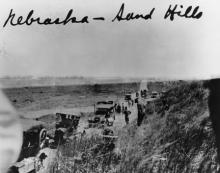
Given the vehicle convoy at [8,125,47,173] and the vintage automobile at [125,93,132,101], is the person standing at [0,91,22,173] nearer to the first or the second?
the vehicle convoy at [8,125,47,173]

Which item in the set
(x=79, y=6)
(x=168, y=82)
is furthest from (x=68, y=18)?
(x=168, y=82)

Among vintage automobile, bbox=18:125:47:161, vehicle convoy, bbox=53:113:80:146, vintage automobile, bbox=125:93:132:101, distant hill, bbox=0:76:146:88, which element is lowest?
vintage automobile, bbox=18:125:47:161

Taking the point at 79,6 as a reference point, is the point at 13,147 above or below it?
below

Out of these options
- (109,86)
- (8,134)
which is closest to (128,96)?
(109,86)

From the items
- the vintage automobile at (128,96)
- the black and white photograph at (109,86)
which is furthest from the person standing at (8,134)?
the vintage automobile at (128,96)

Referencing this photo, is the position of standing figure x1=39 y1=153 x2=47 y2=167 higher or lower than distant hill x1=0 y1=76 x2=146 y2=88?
lower

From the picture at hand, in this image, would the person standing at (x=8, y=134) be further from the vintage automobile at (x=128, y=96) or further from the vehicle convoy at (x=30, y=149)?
the vintage automobile at (x=128, y=96)

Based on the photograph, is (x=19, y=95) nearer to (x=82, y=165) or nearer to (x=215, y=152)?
(x=82, y=165)

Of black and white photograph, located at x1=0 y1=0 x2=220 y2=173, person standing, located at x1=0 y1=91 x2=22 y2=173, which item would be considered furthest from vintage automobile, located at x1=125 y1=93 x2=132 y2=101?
person standing, located at x1=0 y1=91 x2=22 y2=173
